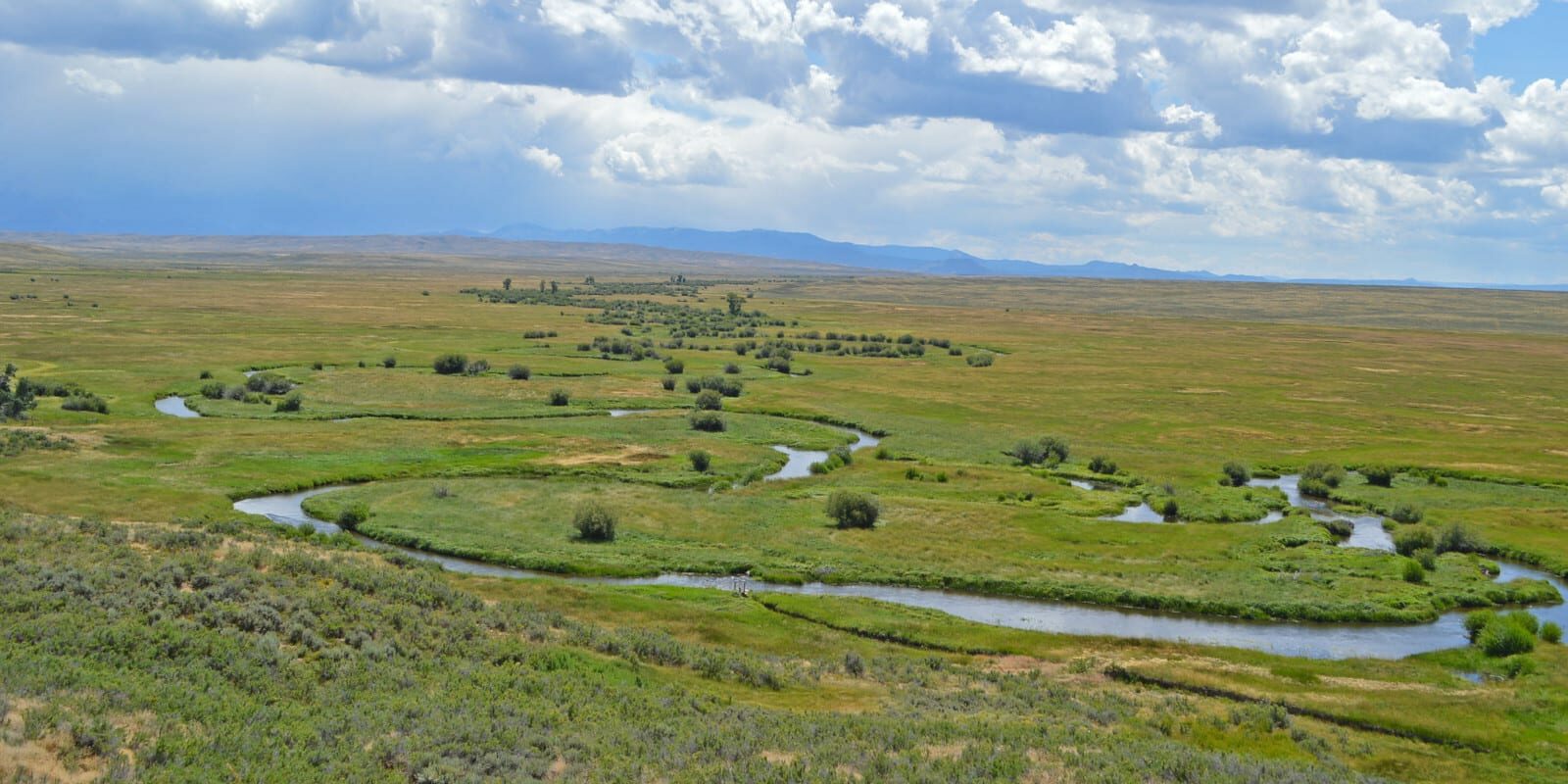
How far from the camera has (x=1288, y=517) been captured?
172 feet

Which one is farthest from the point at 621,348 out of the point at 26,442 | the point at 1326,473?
the point at 1326,473

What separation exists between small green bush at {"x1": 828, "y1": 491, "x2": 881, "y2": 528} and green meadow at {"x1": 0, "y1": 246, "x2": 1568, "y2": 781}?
2.38ft

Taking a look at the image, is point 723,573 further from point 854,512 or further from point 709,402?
point 709,402

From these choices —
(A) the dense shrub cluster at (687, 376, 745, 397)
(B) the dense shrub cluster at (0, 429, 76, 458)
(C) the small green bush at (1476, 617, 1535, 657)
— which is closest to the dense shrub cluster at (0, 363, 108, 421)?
(B) the dense shrub cluster at (0, 429, 76, 458)

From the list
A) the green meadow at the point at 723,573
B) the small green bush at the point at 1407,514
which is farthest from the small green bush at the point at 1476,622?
the small green bush at the point at 1407,514

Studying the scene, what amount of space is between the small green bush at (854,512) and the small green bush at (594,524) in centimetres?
1059

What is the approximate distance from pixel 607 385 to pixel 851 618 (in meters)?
58.4

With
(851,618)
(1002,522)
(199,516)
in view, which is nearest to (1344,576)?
(1002,522)

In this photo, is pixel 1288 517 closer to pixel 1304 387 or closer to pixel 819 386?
pixel 819 386

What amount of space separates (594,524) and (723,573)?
7.12m

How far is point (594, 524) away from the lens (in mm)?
45656

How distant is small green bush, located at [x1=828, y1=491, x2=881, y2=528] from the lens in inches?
1917

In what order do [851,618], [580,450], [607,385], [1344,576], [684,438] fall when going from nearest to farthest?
[851,618], [1344,576], [580,450], [684,438], [607,385]

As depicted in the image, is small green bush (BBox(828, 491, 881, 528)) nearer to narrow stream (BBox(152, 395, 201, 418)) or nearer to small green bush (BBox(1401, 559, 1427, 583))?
small green bush (BBox(1401, 559, 1427, 583))
